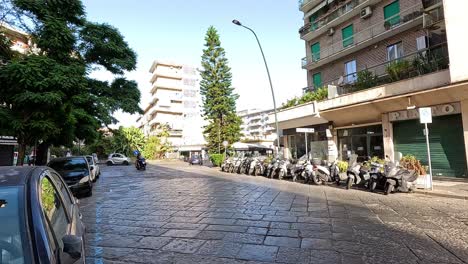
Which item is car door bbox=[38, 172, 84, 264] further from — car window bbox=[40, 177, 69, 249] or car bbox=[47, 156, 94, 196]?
car bbox=[47, 156, 94, 196]

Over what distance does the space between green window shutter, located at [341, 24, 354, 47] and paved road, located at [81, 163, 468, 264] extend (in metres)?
15.8

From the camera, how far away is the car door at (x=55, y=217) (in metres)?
2.13

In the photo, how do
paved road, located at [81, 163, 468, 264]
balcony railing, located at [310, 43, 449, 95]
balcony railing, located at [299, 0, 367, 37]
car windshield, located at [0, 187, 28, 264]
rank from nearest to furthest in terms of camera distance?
car windshield, located at [0, 187, 28, 264], paved road, located at [81, 163, 468, 264], balcony railing, located at [310, 43, 449, 95], balcony railing, located at [299, 0, 367, 37]

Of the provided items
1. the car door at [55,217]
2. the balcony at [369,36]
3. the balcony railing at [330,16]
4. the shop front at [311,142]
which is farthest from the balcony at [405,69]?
the car door at [55,217]

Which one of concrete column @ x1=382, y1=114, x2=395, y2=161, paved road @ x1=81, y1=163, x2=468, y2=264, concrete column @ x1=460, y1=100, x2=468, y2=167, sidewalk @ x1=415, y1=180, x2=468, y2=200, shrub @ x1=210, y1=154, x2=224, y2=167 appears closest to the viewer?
paved road @ x1=81, y1=163, x2=468, y2=264

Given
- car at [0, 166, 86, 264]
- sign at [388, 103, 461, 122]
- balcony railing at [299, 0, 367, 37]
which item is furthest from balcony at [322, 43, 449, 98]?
car at [0, 166, 86, 264]

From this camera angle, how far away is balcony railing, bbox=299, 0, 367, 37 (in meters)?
23.0

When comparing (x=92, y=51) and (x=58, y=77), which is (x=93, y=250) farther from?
(x=92, y=51)

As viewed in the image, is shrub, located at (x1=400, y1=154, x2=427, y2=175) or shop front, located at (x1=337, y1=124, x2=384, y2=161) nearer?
shrub, located at (x1=400, y1=154, x2=427, y2=175)

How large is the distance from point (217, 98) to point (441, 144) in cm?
2702

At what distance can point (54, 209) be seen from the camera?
9.00ft

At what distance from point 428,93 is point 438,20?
4.43 metres

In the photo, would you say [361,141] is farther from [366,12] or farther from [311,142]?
[366,12]

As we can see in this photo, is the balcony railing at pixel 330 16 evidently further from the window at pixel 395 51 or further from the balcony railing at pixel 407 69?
the balcony railing at pixel 407 69
